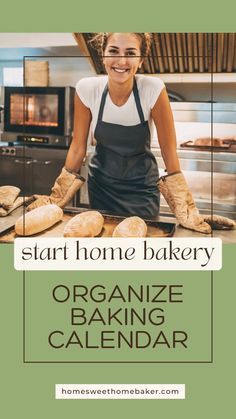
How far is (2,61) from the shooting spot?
1798 mm

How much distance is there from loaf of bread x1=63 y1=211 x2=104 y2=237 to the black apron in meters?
0.11

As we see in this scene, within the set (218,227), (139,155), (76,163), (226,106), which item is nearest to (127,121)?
(139,155)

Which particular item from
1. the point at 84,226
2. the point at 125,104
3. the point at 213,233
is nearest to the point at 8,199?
the point at 84,226

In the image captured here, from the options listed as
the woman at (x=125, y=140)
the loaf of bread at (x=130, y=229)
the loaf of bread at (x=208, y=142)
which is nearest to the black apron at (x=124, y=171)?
the woman at (x=125, y=140)

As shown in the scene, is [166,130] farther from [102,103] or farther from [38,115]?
[38,115]

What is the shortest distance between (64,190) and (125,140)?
1.01 ft

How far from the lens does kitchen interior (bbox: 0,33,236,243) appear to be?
5.61ft

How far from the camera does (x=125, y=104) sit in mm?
1722

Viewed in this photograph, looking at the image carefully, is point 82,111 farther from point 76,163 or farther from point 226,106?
point 226,106

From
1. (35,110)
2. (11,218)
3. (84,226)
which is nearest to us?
(84,226)

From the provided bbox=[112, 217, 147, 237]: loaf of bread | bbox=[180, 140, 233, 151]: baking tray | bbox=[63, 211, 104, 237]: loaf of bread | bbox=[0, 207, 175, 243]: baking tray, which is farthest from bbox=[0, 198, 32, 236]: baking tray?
bbox=[180, 140, 233, 151]: baking tray

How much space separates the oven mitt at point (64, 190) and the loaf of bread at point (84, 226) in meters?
0.12

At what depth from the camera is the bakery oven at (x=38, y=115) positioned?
6.01ft

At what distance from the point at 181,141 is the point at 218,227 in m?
0.36
